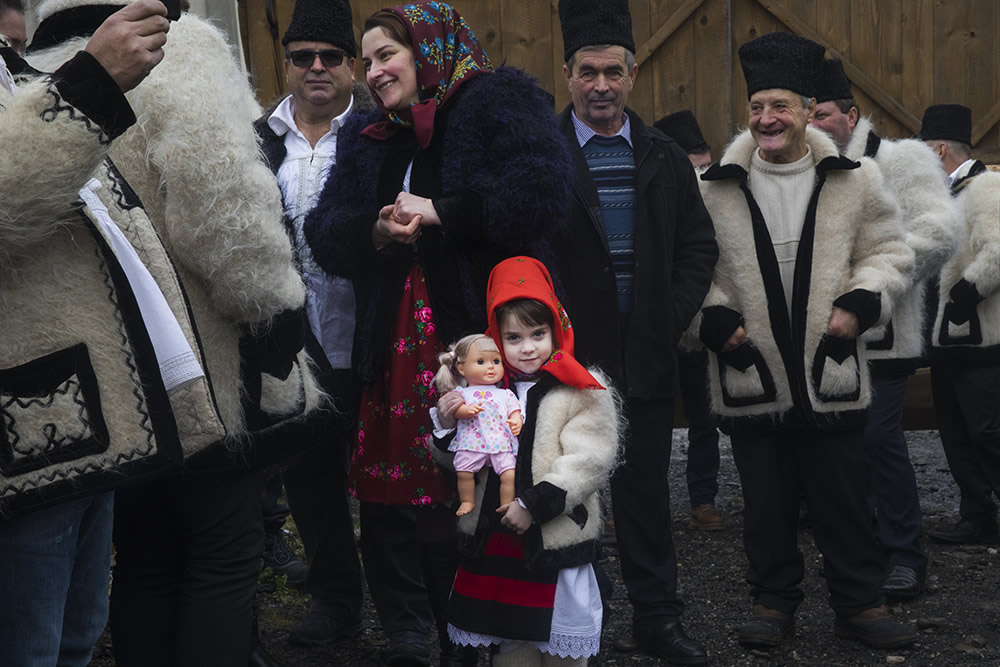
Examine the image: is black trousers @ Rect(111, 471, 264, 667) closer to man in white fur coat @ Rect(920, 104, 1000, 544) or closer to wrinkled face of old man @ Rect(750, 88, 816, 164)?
wrinkled face of old man @ Rect(750, 88, 816, 164)

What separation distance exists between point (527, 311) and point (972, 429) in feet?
9.57

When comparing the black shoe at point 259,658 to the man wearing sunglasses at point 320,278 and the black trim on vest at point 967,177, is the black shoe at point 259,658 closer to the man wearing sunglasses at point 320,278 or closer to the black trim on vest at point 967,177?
the man wearing sunglasses at point 320,278

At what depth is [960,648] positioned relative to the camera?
12.2 ft

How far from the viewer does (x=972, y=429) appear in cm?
493

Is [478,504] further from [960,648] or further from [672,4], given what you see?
[672,4]

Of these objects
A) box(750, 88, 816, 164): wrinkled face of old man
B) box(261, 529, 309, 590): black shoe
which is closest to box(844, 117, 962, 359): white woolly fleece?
box(750, 88, 816, 164): wrinkled face of old man

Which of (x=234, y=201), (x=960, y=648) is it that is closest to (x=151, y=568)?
(x=234, y=201)

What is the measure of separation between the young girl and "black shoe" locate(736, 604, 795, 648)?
1.03 m

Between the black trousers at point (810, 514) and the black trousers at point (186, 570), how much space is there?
1.90m

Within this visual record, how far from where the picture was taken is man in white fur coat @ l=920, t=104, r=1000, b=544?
16.0 feet

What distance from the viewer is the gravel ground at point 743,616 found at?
3682mm

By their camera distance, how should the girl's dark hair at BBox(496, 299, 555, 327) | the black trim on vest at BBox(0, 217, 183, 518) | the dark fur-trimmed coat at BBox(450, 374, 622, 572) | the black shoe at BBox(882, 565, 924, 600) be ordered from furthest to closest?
the black shoe at BBox(882, 565, 924, 600)
the girl's dark hair at BBox(496, 299, 555, 327)
the dark fur-trimmed coat at BBox(450, 374, 622, 572)
the black trim on vest at BBox(0, 217, 183, 518)

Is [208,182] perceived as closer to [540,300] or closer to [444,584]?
[540,300]

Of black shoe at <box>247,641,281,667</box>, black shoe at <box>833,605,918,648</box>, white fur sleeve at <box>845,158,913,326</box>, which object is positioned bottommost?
black shoe at <box>833,605,918,648</box>
